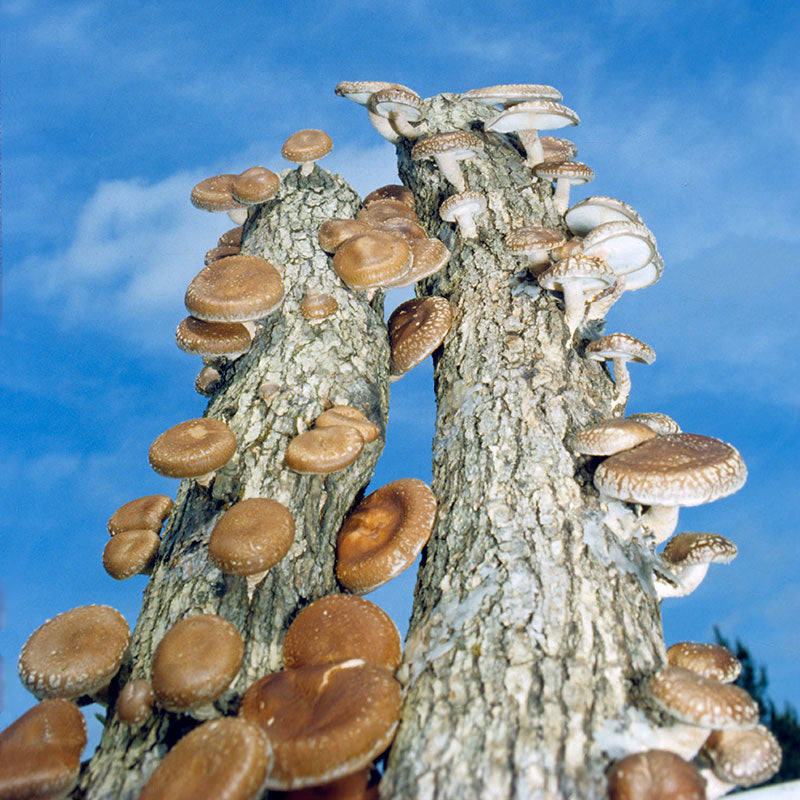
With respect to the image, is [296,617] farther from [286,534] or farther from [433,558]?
[433,558]

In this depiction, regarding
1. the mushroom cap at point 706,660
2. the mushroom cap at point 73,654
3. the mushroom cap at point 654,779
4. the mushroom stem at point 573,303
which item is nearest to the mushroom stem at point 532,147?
the mushroom stem at point 573,303

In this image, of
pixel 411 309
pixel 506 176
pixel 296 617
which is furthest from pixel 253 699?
pixel 506 176

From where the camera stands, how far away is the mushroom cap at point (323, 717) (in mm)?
3117

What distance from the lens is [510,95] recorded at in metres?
6.74

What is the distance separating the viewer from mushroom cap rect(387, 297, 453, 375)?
606 cm

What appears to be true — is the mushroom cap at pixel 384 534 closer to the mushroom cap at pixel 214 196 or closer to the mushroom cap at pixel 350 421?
the mushroom cap at pixel 350 421

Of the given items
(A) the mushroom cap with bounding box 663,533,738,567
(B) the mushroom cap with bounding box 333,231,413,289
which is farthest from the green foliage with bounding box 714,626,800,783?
(B) the mushroom cap with bounding box 333,231,413,289

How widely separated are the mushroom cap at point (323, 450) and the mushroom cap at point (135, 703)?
1643mm

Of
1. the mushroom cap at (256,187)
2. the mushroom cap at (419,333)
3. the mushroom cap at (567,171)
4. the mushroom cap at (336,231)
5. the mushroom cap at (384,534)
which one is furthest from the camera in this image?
the mushroom cap at (256,187)

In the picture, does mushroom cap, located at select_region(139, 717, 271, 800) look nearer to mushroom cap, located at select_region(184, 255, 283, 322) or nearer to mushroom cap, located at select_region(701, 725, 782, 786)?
mushroom cap, located at select_region(701, 725, 782, 786)

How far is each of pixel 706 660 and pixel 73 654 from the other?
150 inches

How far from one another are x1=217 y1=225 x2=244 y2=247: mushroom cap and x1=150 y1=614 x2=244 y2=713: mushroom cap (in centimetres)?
499

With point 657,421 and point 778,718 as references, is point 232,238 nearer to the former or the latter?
point 657,421

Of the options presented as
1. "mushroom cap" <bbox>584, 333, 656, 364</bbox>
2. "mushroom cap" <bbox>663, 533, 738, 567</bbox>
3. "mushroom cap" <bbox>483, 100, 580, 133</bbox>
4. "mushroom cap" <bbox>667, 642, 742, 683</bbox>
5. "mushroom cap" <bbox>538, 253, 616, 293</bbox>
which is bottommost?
"mushroom cap" <bbox>667, 642, 742, 683</bbox>
